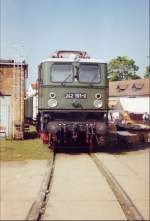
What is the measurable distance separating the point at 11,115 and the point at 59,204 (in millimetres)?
14707

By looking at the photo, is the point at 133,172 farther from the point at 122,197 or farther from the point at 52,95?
the point at 52,95

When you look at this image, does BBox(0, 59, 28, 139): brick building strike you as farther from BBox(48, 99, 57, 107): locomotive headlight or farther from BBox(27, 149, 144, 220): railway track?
BBox(27, 149, 144, 220): railway track

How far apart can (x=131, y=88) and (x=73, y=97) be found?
6181 centimetres

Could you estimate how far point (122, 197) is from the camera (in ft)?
29.0

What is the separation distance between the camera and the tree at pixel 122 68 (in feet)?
294

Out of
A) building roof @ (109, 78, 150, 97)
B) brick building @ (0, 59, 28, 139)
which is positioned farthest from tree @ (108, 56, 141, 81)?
brick building @ (0, 59, 28, 139)

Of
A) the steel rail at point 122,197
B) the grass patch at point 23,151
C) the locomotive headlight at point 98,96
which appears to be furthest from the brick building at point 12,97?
the steel rail at point 122,197

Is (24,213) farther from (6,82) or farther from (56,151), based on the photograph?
(6,82)

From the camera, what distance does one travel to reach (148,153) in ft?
55.3

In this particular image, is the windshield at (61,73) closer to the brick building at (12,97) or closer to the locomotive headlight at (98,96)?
the locomotive headlight at (98,96)

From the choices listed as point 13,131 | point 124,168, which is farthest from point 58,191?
point 13,131

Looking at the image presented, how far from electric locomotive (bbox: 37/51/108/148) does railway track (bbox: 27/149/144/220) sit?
2.76m

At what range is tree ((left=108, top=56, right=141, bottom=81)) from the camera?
294 ft

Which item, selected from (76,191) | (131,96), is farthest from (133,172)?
(131,96)
